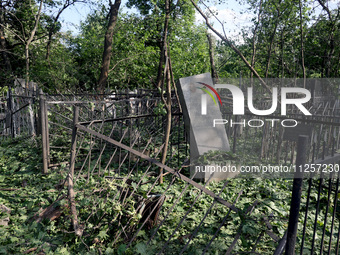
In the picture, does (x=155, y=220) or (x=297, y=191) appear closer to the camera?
(x=297, y=191)

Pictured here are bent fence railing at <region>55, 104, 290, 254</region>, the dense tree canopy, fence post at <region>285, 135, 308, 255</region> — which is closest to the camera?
fence post at <region>285, 135, 308, 255</region>

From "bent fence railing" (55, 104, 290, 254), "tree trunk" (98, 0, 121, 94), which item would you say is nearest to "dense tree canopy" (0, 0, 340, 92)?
"tree trunk" (98, 0, 121, 94)

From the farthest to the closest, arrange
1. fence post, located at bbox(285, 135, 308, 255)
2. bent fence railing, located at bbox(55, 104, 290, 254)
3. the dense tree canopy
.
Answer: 1. the dense tree canopy
2. bent fence railing, located at bbox(55, 104, 290, 254)
3. fence post, located at bbox(285, 135, 308, 255)

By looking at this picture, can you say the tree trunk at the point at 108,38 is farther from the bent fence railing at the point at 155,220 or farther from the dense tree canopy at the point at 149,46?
the bent fence railing at the point at 155,220

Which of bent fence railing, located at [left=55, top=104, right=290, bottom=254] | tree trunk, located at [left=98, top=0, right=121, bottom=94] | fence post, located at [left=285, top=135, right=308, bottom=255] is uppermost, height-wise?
tree trunk, located at [left=98, top=0, right=121, bottom=94]

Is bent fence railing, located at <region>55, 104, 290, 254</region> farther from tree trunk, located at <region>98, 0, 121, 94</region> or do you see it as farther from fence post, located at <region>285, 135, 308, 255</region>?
tree trunk, located at <region>98, 0, 121, 94</region>

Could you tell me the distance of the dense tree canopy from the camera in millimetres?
12031

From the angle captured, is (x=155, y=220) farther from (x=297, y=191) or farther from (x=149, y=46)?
(x=149, y=46)

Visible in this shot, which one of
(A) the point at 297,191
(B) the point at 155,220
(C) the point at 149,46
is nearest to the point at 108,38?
(C) the point at 149,46

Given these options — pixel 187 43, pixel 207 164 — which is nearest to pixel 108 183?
pixel 207 164

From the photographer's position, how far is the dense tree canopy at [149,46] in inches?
474

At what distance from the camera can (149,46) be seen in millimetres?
22703

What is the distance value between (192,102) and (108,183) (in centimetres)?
289

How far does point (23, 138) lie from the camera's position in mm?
7871
